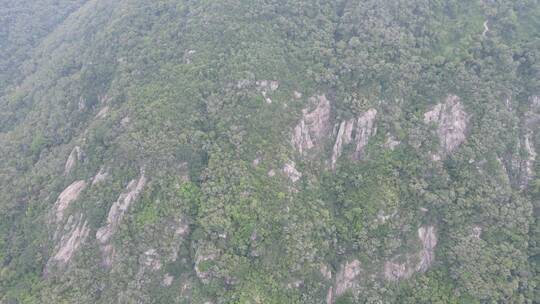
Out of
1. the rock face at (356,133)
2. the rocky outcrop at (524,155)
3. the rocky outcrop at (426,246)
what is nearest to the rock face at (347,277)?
the rocky outcrop at (426,246)

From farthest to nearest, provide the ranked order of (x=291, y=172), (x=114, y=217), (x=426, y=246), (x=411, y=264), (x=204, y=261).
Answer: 1. (x=291, y=172)
2. (x=426, y=246)
3. (x=411, y=264)
4. (x=114, y=217)
5. (x=204, y=261)

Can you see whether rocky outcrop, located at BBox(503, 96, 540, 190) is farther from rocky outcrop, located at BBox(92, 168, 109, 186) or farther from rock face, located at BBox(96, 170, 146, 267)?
rocky outcrop, located at BBox(92, 168, 109, 186)

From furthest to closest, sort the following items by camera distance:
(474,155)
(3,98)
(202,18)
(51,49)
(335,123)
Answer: (51,49) → (3,98) → (202,18) → (335,123) → (474,155)

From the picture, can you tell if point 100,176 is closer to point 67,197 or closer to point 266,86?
point 67,197

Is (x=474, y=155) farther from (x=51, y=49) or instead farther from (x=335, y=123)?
(x=51, y=49)

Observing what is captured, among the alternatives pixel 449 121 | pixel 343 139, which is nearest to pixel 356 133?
pixel 343 139

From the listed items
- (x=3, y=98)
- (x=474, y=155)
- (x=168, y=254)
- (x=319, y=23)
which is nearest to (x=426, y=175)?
(x=474, y=155)
